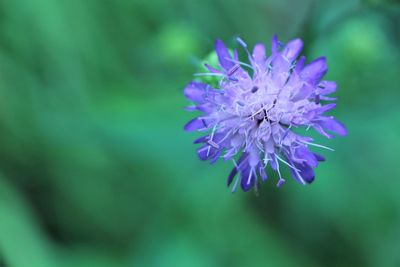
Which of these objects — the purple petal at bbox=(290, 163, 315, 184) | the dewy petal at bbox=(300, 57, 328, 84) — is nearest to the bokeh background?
the dewy petal at bbox=(300, 57, 328, 84)

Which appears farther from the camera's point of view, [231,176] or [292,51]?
[292,51]

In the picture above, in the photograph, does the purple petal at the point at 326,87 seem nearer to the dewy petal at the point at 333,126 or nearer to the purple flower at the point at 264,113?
the purple flower at the point at 264,113

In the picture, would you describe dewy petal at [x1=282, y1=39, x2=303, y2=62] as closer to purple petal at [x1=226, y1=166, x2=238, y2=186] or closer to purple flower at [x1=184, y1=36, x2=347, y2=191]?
purple flower at [x1=184, y1=36, x2=347, y2=191]

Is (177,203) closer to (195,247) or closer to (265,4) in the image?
(195,247)

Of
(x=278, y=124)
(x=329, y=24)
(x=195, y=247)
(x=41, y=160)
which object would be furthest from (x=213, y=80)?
(x=41, y=160)

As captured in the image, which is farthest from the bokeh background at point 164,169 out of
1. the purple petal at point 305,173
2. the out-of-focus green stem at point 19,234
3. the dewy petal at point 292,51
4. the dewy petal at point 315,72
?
the purple petal at point 305,173

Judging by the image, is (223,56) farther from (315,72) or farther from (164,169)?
(164,169)

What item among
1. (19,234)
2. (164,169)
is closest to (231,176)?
(164,169)

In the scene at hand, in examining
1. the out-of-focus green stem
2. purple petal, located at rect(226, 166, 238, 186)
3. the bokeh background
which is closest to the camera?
purple petal, located at rect(226, 166, 238, 186)
